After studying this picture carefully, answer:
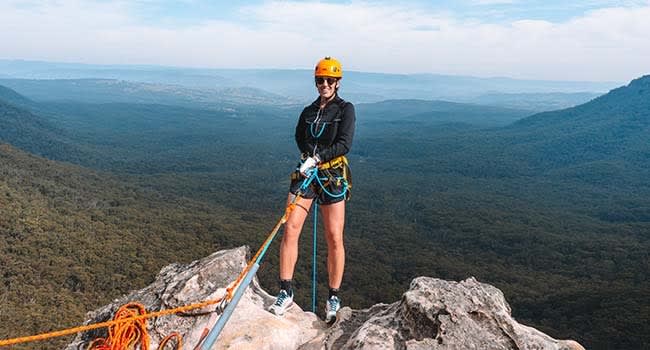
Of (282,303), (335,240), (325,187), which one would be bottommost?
(282,303)

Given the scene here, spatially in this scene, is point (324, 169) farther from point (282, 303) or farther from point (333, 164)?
point (282, 303)

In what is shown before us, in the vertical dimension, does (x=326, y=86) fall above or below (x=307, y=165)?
above

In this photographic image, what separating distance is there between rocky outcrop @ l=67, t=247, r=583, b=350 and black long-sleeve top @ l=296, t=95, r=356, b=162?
1837 millimetres

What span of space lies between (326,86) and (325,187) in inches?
49.0

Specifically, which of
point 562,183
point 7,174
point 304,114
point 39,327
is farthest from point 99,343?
point 562,183

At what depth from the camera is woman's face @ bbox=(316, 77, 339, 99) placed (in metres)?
5.17

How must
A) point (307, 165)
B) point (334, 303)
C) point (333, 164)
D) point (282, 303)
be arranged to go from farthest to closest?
point (334, 303)
point (282, 303)
point (333, 164)
point (307, 165)

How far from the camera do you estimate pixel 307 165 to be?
16.7ft

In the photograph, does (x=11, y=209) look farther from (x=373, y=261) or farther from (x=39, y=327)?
(x=373, y=261)

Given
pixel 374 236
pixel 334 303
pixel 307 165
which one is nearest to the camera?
pixel 307 165

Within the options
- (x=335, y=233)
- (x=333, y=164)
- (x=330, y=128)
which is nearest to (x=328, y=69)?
(x=330, y=128)

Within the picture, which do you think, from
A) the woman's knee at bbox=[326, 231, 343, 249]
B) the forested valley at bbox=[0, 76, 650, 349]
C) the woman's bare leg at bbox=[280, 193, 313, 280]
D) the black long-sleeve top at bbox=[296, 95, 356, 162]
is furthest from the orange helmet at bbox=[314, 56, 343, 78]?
the forested valley at bbox=[0, 76, 650, 349]

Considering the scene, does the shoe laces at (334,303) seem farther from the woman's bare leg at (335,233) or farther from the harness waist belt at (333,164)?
the harness waist belt at (333,164)

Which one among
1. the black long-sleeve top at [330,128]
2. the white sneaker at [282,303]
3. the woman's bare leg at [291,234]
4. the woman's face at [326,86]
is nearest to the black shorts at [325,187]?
the woman's bare leg at [291,234]
